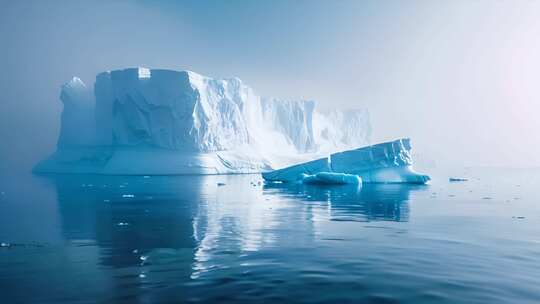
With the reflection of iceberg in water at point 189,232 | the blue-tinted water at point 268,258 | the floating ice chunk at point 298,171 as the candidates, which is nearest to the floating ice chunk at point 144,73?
the floating ice chunk at point 298,171

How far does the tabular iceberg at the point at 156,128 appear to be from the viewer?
137ft

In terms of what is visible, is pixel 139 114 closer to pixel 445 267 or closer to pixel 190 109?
pixel 190 109

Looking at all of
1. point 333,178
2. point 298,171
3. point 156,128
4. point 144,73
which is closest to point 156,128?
point 156,128

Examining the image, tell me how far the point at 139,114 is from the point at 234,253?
39220mm

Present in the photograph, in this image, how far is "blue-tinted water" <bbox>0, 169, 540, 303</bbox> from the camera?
4.77 m

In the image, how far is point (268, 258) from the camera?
6555 mm

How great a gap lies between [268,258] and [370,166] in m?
24.3

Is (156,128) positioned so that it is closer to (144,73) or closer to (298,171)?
(144,73)

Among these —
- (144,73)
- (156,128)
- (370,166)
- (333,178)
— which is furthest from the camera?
(144,73)

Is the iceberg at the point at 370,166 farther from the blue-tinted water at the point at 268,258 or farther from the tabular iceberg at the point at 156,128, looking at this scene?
the blue-tinted water at the point at 268,258

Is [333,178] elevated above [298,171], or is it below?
below

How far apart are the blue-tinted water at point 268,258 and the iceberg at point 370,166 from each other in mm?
17111

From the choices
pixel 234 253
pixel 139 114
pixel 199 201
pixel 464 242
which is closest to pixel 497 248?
pixel 464 242

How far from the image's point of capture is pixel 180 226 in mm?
9836
